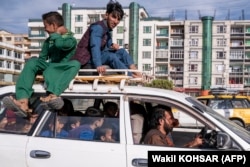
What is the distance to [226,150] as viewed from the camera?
9.31ft

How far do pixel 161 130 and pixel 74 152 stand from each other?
917mm

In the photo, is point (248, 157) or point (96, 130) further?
point (96, 130)

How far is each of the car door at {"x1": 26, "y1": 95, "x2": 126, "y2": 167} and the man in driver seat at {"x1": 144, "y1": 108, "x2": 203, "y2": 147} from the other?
0.32m

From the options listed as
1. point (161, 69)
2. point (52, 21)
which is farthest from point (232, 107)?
point (161, 69)

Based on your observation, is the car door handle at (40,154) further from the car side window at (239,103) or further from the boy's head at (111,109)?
the car side window at (239,103)

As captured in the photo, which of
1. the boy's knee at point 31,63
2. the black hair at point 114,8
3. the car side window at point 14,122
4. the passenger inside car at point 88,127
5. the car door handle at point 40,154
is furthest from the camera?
the black hair at point 114,8

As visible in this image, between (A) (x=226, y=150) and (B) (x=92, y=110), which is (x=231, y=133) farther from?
(B) (x=92, y=110)

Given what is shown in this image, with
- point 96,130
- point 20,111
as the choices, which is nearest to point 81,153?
point 96,130

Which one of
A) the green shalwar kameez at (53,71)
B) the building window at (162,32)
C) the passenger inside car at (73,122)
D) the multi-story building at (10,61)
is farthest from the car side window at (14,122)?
the building window at (162,32)

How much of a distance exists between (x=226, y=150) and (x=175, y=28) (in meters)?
61.2

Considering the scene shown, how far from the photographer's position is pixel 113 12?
13.5 ft

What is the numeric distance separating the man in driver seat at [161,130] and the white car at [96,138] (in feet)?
0.27

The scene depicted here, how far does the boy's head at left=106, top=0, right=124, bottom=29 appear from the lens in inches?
161

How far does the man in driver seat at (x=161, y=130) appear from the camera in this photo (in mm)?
3129
